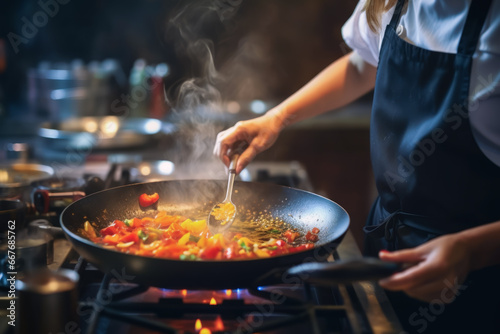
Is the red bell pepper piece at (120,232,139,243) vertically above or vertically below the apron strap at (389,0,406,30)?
below

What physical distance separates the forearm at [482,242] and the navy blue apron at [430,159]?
27cm

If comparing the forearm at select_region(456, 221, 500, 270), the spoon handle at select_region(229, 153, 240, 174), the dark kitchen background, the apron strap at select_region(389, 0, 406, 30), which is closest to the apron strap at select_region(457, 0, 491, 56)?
the apron strap at select_region(389, 0, 406, 30)

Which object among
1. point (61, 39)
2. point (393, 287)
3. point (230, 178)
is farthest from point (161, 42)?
point (393, 287)

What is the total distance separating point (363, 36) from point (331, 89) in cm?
22

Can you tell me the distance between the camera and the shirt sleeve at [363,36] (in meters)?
1.57

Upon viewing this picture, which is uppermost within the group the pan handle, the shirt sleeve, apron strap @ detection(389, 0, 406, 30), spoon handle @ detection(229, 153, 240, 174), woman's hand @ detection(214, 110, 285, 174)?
apron strap @ detection(389, 0, 406, 30)

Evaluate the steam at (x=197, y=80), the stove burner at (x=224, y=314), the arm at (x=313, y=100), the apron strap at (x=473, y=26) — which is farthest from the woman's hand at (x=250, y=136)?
the steam at (x=197, y=80)

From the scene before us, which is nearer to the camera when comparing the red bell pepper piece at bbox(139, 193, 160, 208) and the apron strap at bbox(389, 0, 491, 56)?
the apron strap at bbox(389, 0, 491, 56)

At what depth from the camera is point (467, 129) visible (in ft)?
3.95

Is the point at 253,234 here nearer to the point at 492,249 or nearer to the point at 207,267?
the point at 207,267

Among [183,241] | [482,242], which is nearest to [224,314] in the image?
[183,241]

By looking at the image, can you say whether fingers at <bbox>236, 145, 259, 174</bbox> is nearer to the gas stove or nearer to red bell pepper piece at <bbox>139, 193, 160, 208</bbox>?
red bell pepper piece at <bbox>139, 193, 160, 208</bbox>

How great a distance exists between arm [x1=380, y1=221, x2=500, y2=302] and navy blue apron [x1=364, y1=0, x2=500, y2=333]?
→ 264 mm

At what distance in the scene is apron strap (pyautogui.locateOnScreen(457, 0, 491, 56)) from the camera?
3.93 feet
